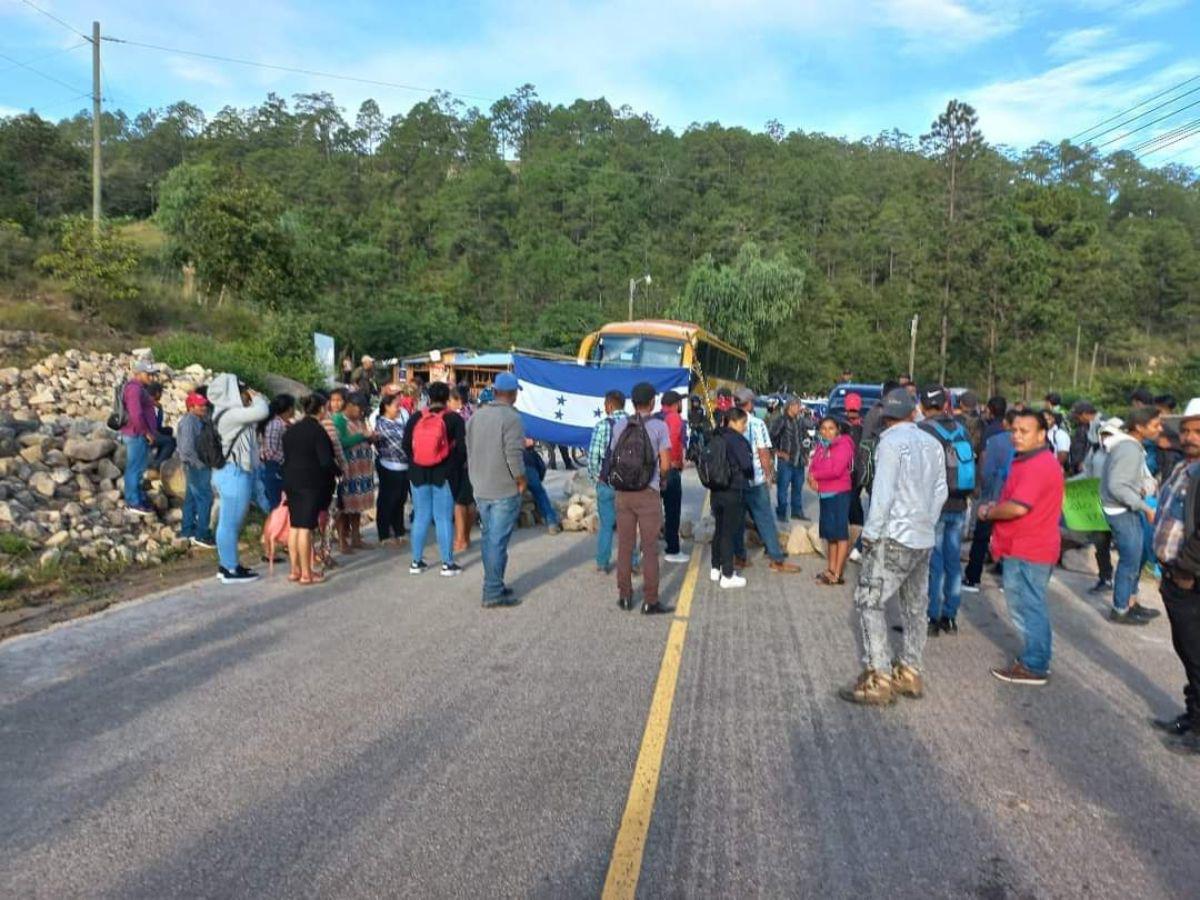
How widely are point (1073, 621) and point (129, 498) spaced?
10360mm

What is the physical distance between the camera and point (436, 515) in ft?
28.7

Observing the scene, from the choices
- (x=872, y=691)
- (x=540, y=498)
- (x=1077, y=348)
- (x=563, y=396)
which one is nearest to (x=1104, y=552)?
(x=872, y=691)

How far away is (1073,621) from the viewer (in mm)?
7648

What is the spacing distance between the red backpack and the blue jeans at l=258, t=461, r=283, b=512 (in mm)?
1589

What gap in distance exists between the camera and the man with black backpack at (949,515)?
667 cm

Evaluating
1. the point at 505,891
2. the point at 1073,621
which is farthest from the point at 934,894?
the point at 1073,621

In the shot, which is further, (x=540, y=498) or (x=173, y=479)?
(x=540, y=498)

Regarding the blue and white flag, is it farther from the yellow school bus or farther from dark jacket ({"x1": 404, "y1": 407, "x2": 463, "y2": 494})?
the yellow school bus

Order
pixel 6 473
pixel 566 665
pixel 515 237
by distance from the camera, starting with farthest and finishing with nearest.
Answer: pixel 515 237
pixel 6 473
pixel 566 665

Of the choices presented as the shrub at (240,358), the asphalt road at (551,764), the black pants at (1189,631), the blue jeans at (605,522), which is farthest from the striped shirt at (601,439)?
the shrub at (240,358)

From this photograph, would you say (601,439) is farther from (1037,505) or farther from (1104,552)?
(1104,552)

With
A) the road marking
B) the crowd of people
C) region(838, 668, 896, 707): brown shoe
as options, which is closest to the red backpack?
the crowd of people

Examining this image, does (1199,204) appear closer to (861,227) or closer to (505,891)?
(861,227)

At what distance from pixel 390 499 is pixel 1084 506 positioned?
7663 millimetres
